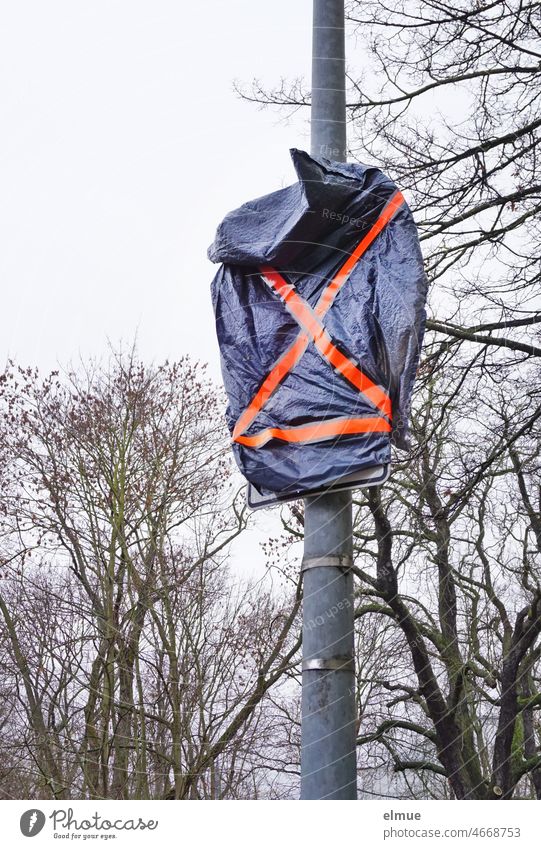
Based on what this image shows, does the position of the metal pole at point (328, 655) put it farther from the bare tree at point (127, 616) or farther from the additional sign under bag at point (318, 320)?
the bare tree at point (127, 616)

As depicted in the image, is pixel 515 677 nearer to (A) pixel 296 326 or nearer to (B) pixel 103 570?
(B) pixel 103 570

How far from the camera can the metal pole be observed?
275 centimetres

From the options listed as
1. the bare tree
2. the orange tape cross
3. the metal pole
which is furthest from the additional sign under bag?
the bare tree

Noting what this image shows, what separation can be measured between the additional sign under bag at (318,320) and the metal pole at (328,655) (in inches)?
10.3

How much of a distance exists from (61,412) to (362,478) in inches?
327

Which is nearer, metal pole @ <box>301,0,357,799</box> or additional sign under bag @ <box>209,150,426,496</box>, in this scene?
metal pole @ <box>301,0,357,799</box>

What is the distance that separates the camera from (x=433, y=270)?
582cm

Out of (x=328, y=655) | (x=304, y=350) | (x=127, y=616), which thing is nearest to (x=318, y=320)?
(x=304, y=350)

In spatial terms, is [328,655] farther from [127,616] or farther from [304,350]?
[127,616]

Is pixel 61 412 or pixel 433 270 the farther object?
pixel 61 412

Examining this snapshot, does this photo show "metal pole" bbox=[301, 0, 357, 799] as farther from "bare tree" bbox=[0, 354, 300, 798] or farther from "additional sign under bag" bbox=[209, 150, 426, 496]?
"bare tree" bbox=[0, 354, 300, 798]

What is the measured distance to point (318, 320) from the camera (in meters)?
3.55

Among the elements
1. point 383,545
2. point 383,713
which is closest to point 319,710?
point 383,545

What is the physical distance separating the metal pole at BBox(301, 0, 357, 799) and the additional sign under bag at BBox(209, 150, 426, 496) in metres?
0.26
